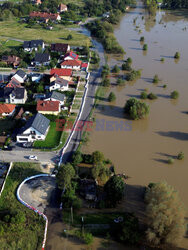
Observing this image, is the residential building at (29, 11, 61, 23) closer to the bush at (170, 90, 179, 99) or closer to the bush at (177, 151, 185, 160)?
the bush at (170, 90, 179, 99)

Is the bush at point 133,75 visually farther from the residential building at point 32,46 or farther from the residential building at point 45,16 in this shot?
the residential building at point 45,16

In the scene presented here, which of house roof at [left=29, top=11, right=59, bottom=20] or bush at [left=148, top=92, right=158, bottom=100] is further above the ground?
house roof at [left=29, top=11, right=59, bottom=20]

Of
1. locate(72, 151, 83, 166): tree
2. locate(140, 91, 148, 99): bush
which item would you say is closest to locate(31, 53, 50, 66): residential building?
locate(140, 91, 148, 99): bush

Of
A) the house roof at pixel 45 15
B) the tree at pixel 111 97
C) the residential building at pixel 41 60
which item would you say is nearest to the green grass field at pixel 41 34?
the house roof at pixel 45 15

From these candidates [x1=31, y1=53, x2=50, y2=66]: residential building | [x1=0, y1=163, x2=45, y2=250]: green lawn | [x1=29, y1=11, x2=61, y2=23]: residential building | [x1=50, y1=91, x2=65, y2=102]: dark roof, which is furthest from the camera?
[x1=29, y1=11, x2=61, y2=23]: residential building


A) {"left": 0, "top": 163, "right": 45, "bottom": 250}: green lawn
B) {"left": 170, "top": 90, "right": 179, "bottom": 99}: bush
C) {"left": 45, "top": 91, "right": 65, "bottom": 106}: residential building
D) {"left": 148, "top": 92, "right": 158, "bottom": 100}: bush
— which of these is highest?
{"left": 170, "top": 90, "right": 179, "bottom": 99}: bush

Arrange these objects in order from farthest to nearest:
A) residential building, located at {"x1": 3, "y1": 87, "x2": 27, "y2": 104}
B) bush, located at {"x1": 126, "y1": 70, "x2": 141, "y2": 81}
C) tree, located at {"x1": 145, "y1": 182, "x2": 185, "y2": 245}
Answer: bush, located at {"x1": 126, "y1": 70, "x2": 141, "y2": 81}, residential building, located at {"x1": 3, "y1": 87, "x2": 27, "y2": 104}, tree, located at {"x1": 145, "y1": 182, "x2": 185, "y2": 245}

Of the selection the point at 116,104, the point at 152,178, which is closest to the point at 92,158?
the point at 152,178

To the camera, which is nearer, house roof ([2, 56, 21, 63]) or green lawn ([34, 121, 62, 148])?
green lawn ([34, 121, 62, 148])
